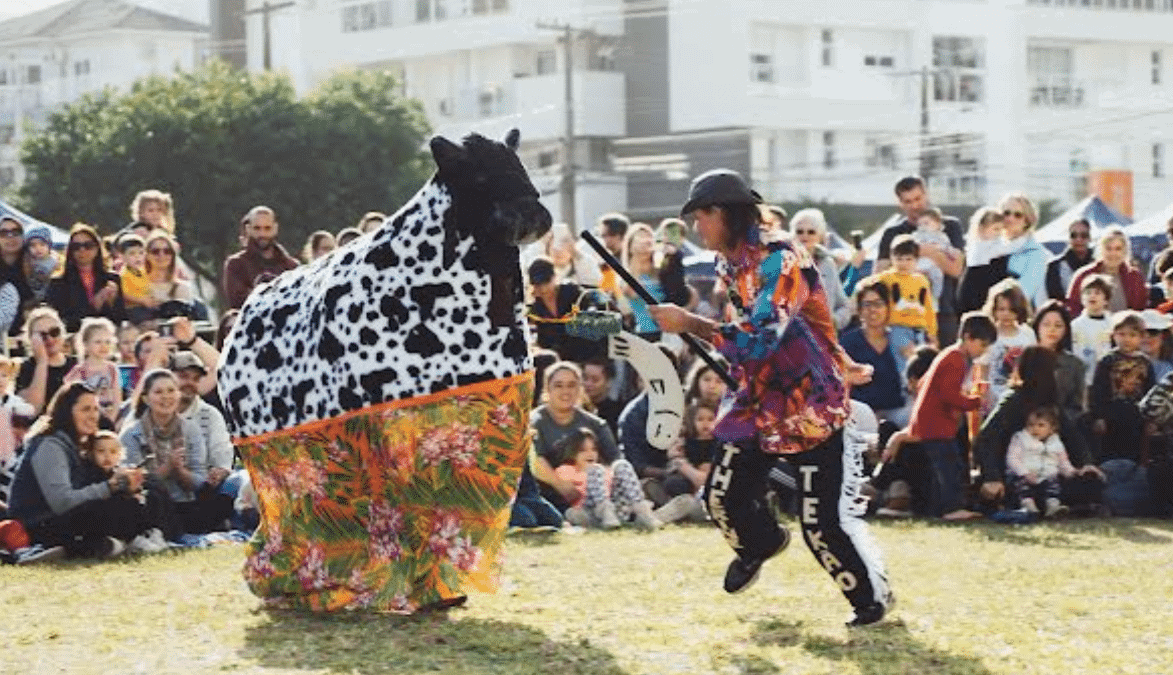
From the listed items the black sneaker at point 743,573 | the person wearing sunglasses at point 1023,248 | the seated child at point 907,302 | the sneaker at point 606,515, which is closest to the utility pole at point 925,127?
the person wearing sunglasses at point 1023,248

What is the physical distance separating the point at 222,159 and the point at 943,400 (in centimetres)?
3823

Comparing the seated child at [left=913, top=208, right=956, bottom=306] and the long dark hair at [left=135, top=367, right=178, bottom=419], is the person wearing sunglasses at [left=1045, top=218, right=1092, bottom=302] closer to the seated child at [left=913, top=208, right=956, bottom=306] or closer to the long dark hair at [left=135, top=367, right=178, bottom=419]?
the seated child at [left=913, top=208, right=956, bottom=306]

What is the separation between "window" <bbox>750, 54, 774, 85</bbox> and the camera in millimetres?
61750

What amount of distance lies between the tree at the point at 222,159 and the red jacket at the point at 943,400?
3671 centimetres

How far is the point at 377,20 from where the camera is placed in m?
69.7

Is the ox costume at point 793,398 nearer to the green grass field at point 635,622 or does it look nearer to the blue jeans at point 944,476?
the green grass field at point 635,622

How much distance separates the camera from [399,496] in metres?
9.87

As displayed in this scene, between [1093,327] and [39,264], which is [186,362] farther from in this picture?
[1093,327]

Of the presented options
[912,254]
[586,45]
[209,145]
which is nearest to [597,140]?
[586,45]

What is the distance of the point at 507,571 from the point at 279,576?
210cm

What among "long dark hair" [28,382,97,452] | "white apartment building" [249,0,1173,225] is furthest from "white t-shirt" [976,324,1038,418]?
"white apartment building" [249,0,1173,225]

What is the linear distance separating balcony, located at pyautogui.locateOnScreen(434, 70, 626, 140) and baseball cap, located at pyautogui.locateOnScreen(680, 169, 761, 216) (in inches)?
2063

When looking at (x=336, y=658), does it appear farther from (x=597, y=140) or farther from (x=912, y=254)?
(x=597, y=140)

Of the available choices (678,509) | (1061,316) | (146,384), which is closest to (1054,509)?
(1061,316)
